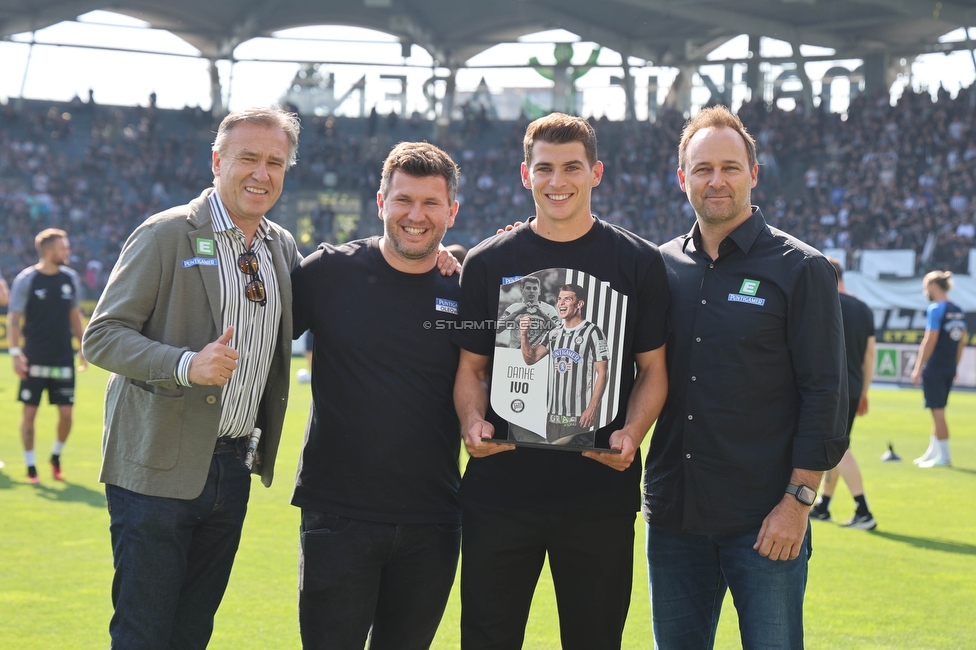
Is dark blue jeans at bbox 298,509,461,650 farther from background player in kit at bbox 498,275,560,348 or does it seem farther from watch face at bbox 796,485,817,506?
watch face at bbox 796,485,817,506

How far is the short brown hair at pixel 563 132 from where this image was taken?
366 centimetres

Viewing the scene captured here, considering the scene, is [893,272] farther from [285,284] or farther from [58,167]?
[58,167]

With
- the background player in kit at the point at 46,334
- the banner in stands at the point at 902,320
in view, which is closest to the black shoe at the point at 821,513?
the background player in kit at the point at 46,334

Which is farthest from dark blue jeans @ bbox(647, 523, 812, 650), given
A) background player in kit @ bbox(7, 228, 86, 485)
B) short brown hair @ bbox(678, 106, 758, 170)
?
background player in kit @ bbox(7, 228, 86, 485)

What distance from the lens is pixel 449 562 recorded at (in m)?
3.90

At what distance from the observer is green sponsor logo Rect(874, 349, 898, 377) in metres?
24.4

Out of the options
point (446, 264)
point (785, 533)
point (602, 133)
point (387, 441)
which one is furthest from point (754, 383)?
point (602, 133)

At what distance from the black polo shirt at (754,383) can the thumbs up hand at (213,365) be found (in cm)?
181

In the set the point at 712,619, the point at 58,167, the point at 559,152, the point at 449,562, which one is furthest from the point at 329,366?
the point at 58,167

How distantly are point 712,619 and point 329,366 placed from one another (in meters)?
1.98

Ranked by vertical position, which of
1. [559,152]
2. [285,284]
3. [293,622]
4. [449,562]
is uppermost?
[559,152]

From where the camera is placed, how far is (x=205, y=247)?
377 centimetres

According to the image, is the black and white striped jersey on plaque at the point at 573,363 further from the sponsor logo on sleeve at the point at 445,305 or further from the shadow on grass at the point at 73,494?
the shadow on grass at the point at 73,494

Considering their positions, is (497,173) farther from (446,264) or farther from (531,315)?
(531,315)
